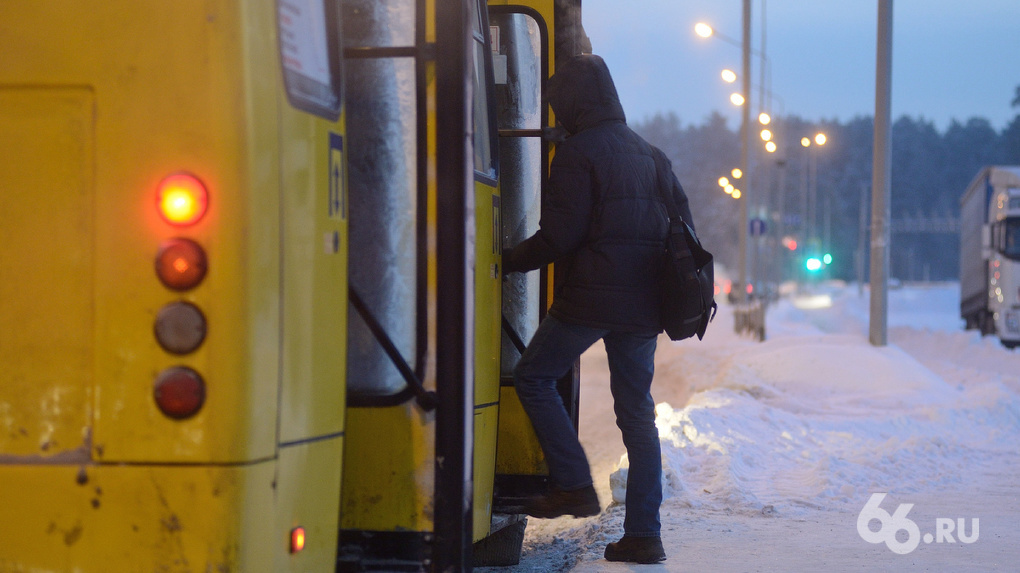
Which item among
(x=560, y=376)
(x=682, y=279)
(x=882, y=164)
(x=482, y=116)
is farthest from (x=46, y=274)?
(x=882, y=164)

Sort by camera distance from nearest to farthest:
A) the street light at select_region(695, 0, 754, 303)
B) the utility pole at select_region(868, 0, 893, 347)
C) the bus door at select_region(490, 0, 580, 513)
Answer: the bus door at select_region(490, 0, 580, 513) < the utility pole at select_region(868, 0, 893, 347) < the street light at select_region(695, 0, 754, 303)

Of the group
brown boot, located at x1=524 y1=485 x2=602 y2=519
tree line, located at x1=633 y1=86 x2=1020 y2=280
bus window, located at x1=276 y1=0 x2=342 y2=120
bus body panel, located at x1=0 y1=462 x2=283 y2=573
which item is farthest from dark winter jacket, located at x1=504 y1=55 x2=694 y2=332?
tree line, located at x1=633 y1=86 x2=1020 y2=280

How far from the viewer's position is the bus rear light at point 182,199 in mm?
2645

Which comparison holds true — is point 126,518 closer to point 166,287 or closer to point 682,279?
point 166,287

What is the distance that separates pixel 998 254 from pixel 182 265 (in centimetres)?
2489

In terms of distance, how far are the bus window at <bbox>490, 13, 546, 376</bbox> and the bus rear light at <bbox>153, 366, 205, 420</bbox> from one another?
2.18 metres

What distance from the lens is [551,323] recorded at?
14.4ft

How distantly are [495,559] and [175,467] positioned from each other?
8.61 ft

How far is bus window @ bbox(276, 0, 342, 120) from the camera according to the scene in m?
2.89

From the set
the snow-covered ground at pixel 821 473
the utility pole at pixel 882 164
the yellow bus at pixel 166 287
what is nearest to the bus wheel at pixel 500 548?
the snow-covered ground at pixel 821 473

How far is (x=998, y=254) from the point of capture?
24.8 meters

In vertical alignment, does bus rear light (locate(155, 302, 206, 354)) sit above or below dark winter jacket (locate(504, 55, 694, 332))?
below

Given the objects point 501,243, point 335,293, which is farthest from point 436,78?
point 501,243

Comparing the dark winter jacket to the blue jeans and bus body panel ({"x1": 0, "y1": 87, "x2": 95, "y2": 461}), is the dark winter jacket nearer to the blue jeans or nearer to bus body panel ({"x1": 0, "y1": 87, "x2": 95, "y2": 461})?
the blue jeans
